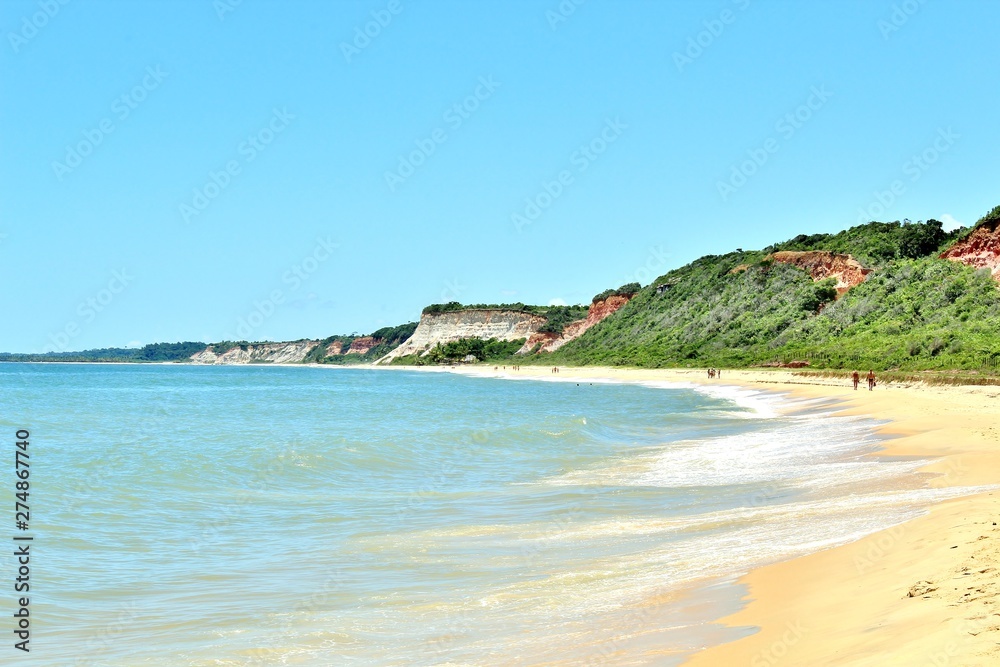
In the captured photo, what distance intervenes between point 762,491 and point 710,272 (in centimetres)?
10632

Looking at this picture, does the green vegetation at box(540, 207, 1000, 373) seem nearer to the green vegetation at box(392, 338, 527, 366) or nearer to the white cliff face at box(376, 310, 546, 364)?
the green vegetation at box(392, 338, 527, 366)

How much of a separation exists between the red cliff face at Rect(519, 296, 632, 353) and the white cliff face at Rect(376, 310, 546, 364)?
28.3ft

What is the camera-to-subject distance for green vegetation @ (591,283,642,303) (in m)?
134

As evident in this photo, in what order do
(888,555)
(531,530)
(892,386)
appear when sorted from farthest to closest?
1. (892,386)
2. (531,530)
3. (888,555)

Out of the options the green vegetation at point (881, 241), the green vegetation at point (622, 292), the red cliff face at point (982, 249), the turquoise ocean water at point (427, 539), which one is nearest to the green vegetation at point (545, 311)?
the green vegetation at point (622, 292)

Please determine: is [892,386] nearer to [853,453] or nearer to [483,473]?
[853,453]

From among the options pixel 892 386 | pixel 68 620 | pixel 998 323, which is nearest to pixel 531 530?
pixel 68 620

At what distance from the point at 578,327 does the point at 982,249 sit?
258ft

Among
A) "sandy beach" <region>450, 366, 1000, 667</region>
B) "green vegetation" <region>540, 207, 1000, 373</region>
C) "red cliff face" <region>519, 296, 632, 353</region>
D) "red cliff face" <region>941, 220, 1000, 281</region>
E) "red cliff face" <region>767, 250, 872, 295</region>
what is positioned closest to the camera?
"sandy beach" <region>450, 366, 1000, 667</region>

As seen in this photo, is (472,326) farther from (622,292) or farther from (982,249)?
(982,249)

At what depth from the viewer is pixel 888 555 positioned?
26.1ft

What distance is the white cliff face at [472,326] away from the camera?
511 ft

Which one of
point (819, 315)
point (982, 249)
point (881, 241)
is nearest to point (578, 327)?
point (881, 241)

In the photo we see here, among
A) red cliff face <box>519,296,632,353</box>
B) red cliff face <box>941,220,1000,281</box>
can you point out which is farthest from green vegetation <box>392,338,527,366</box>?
red cliff face <box>941,220,1000,281</box>
